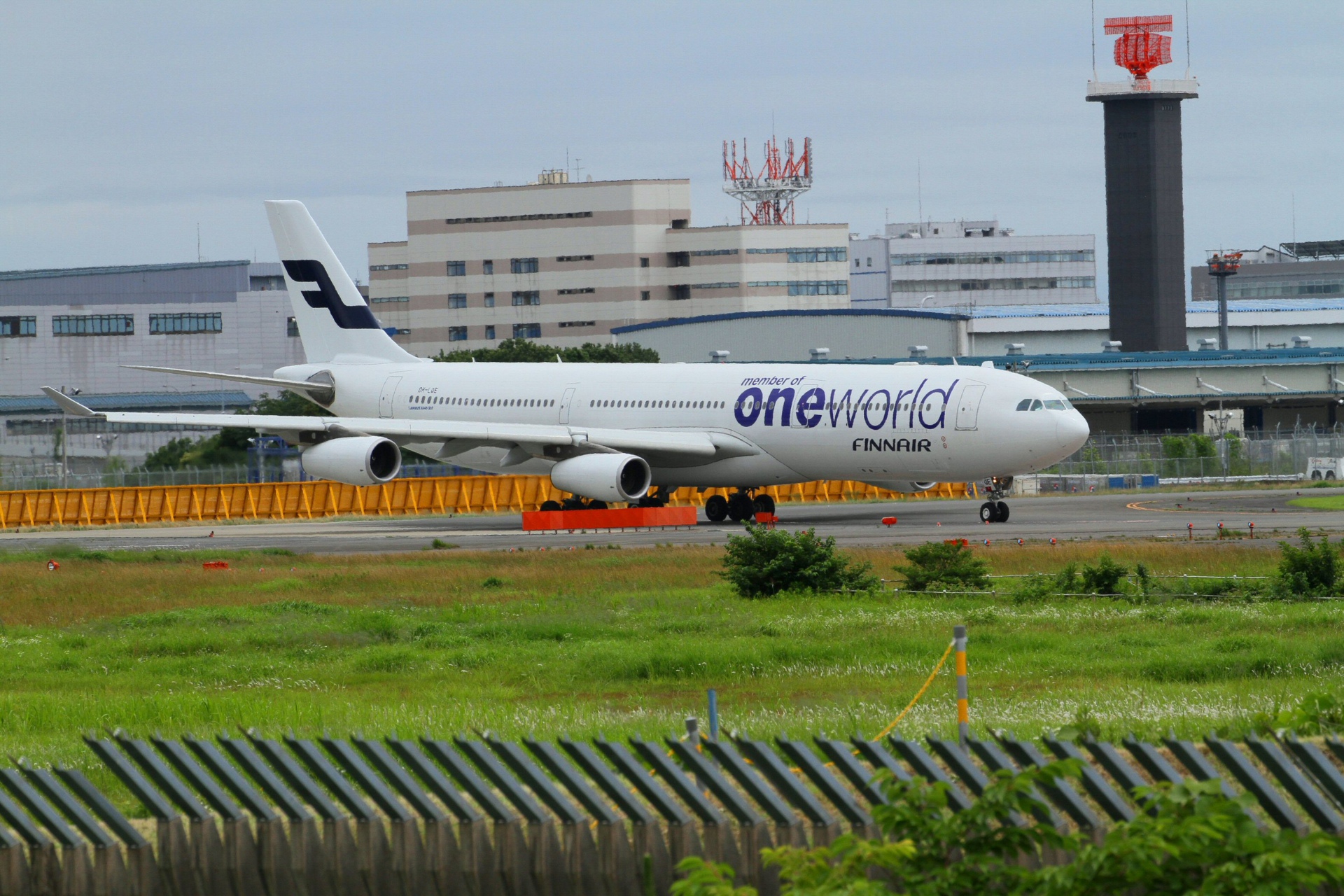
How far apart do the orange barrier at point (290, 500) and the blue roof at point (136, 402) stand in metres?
71.8

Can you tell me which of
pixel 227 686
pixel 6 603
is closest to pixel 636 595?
pixel 227 686

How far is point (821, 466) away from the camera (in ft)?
137

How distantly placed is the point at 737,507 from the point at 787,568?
2027 cm

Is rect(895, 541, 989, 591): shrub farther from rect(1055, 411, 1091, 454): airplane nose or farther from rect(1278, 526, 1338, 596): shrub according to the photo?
rect(1055, 411, 1091, 454): airplane nose

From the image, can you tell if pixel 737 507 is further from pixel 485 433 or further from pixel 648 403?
pixel 485 433

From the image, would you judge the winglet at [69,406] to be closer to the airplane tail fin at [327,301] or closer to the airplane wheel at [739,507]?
the airplane tail fin at [327,301]

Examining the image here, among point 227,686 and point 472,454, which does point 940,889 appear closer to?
point 227,686

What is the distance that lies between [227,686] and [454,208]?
13821 cm

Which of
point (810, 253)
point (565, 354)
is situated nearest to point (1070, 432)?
point (565, 354)

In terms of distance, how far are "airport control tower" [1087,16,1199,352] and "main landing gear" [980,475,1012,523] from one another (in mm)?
77732

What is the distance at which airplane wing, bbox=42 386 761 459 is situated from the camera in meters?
42.9

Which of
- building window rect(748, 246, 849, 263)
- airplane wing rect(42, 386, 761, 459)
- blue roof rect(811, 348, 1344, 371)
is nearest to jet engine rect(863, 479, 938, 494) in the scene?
airplane wing rect(42, 386, 761, 459)

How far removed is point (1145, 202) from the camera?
4550 inches

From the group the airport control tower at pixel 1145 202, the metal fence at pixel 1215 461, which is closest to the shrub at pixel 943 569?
the metal fence at pixel 1215 461
